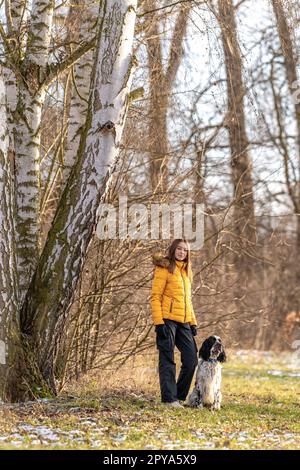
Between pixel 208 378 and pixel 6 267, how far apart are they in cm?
222

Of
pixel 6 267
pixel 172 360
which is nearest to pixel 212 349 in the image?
pixel 172 360

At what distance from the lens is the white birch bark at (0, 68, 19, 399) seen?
791cm

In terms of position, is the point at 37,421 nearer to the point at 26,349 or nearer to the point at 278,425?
the point at 26,349

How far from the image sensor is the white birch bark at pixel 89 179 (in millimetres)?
8109

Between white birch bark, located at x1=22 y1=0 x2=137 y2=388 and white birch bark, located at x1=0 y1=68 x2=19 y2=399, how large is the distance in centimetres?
27

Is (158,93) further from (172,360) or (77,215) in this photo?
(172,360)

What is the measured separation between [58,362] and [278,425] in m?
2.68

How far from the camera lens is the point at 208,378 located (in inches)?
325

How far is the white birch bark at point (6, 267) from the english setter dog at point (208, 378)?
180 centimetres

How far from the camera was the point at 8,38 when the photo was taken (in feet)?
29.3

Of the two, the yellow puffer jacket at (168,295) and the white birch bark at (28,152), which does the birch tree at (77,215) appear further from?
the yellow puffer jacket at (168,295)

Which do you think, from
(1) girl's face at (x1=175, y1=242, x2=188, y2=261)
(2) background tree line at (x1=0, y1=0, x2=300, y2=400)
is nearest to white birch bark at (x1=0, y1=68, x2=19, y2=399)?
(2) background tree line at (x1=0, y1=0, x2=300, y2=400)

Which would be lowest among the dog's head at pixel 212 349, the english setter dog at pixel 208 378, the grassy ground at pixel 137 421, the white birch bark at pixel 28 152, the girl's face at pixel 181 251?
the grassy ground at pixel 137 421

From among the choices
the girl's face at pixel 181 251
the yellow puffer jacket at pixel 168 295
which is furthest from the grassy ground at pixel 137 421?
the girl's face at pixel 181 251
